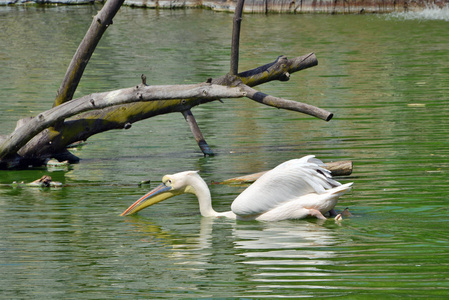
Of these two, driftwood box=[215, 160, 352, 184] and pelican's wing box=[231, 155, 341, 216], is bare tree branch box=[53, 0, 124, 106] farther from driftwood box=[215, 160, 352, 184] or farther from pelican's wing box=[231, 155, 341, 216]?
pelican's wing box=[231, 155, 341, 216]

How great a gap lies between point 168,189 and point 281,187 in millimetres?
970

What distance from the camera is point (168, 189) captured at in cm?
711

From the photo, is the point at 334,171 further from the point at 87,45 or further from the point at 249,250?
the point at 87,45

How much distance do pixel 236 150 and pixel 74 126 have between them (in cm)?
177

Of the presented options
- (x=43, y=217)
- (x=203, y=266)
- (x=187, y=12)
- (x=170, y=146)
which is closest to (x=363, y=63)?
(x=170, y=146)

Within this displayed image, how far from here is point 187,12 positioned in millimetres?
30844

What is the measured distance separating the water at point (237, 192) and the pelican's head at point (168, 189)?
0.39 feet

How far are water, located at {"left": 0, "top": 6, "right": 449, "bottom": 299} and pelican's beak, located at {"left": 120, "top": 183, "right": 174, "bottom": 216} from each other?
106 millimetres

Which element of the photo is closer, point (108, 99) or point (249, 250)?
point (249, 250)

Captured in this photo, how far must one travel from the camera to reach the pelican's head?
23.1 ft

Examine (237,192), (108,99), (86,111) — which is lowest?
(237,192)

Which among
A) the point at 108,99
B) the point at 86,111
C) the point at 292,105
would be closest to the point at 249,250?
the point at 292,105

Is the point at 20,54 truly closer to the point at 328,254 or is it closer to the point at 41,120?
the point at 41,120

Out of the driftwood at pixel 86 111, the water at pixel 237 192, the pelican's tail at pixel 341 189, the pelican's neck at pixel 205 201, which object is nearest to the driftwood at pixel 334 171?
the water at pixel 237 192
